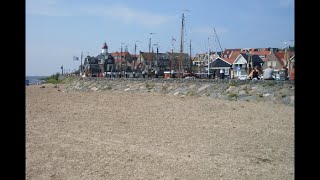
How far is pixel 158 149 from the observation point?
24.0ft

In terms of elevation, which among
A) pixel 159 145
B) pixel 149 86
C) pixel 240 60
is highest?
pixel 240 60

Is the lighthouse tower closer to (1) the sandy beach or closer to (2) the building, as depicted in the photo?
(2) the building

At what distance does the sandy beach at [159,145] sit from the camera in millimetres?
5578

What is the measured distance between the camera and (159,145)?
25.5 ft

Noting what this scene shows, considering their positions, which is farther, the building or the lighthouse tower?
the lighthouse tower

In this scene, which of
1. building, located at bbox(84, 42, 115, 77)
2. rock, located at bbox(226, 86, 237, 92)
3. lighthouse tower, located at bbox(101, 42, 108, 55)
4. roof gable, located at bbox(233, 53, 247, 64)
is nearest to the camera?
rock, located at bbox(226, 86, 237, 92)

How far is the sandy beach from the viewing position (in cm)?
558

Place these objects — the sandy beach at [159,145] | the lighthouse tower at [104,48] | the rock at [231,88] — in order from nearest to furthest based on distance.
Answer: the sandy beach at [159,145] < the rock at [231,88] < the lighthouse tower at [104,48]

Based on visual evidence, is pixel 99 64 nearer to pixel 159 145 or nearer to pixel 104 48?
pixel 104 48

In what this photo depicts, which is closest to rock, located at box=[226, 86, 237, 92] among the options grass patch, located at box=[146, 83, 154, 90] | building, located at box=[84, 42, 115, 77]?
grass patch, located at box=[146, 83, 154, 90]

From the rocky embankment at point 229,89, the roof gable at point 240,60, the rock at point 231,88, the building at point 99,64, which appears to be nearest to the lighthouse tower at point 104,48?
the building at point 99,64

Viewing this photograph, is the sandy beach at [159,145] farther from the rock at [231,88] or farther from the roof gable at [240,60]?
the roof gable at [240,60]

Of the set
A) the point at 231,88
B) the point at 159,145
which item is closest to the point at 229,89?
the point at 231,88
